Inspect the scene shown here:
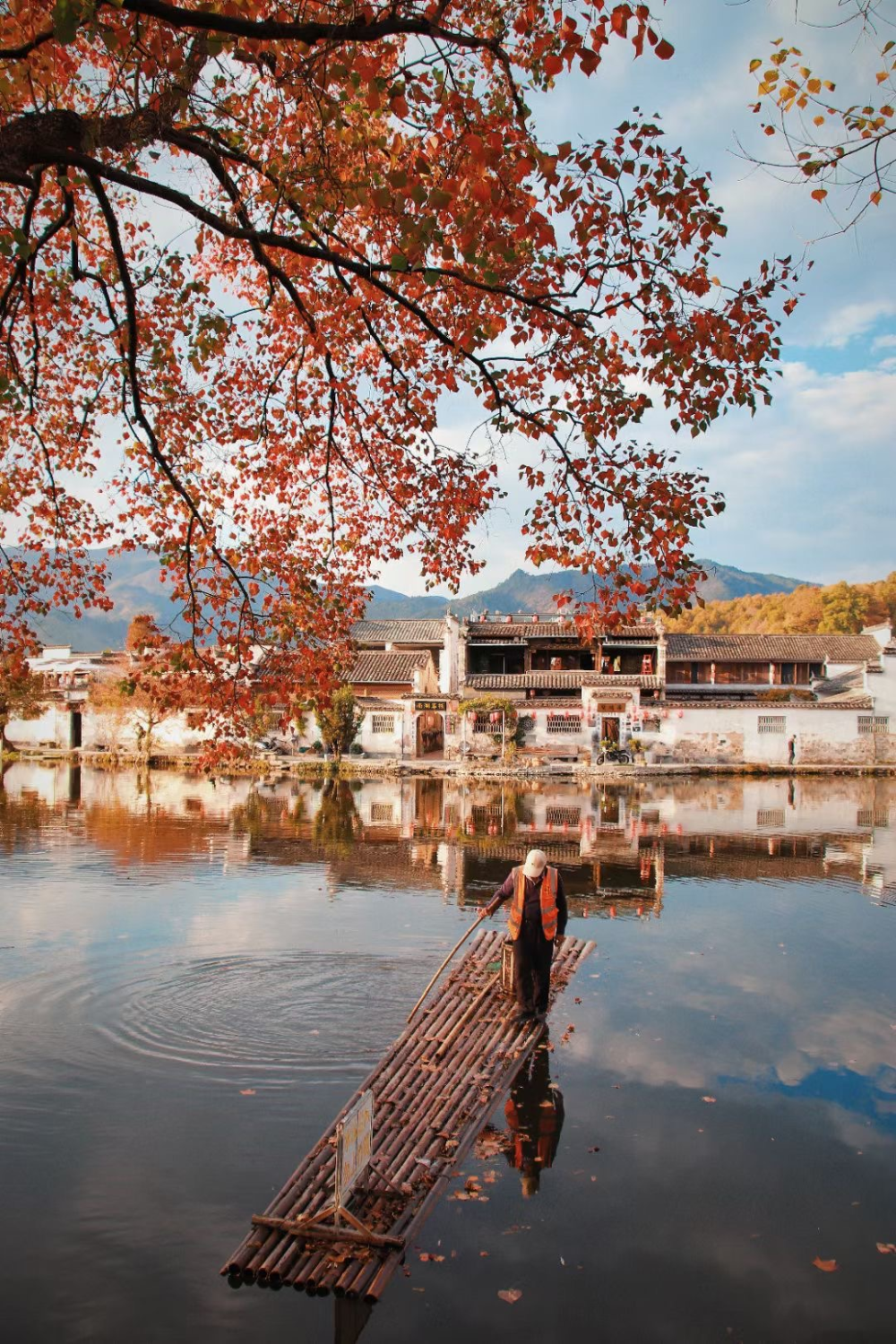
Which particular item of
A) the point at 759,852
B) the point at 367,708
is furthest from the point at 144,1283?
the point at 367,708

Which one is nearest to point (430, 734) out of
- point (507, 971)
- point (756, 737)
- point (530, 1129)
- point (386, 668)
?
point (386, 668)

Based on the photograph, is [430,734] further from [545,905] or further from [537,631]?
[545,905]

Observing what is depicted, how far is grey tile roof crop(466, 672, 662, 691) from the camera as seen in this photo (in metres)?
42.8

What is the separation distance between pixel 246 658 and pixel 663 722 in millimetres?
36237

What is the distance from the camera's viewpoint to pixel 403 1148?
5.86 metres

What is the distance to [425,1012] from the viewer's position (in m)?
8.12

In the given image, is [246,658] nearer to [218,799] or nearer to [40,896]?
[40,896]

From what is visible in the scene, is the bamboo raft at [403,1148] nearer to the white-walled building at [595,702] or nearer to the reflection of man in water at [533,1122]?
the reflection of man in water at [533,1122]

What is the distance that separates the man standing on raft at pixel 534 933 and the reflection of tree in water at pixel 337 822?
10.4 metres

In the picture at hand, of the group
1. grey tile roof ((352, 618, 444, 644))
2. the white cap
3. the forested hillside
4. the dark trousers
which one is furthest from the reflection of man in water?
the forested hillside

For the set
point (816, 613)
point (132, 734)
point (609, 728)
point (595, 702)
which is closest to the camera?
point (595, 702)

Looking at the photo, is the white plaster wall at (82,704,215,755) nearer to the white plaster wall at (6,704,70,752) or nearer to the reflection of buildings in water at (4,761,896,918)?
the white plaster wall at (6,704,70,752)

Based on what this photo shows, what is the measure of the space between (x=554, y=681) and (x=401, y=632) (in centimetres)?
1464

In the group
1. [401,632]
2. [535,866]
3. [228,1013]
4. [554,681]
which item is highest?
[401,632]
